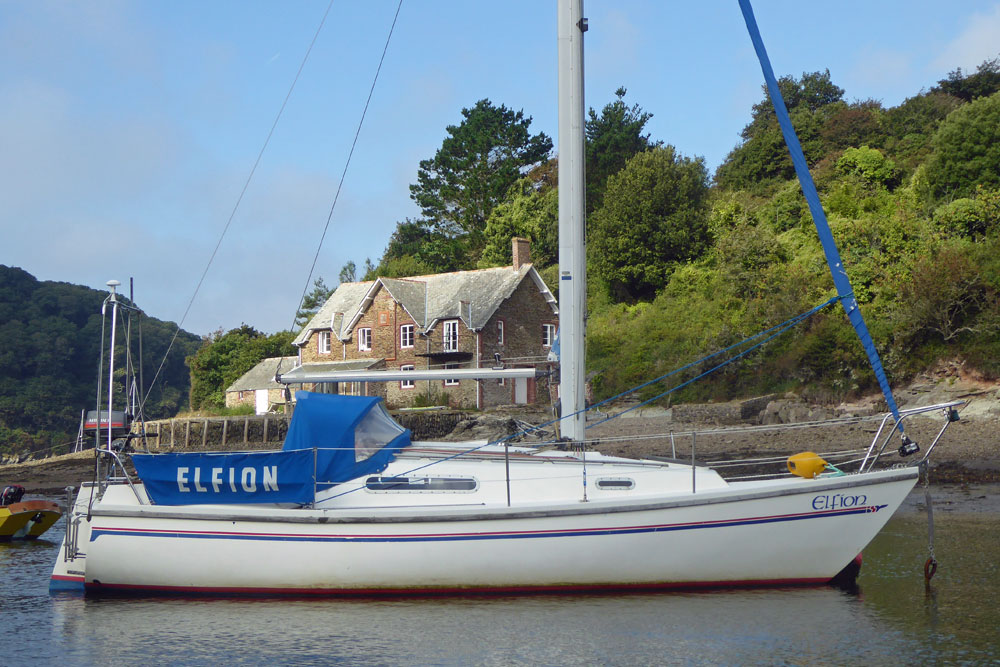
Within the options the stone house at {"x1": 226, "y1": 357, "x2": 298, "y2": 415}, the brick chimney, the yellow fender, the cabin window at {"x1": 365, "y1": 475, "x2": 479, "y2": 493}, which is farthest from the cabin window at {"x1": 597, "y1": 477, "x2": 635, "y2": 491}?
the stone house at {"x1": 226, "y1": 357, "x2": 298, "y2": 415}

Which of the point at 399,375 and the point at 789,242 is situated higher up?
the point at 789,242

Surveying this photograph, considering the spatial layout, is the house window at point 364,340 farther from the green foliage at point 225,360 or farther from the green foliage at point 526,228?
the green foliage at point 225,360

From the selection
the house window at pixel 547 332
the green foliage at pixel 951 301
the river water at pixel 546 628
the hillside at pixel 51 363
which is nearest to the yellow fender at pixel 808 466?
the river water at pixel 546 628

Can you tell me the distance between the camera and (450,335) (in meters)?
46.2

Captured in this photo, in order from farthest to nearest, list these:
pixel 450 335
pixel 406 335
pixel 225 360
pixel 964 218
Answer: pixel 225 360 < pixel 406 335 < pixel 450 335 < pixel 964 218

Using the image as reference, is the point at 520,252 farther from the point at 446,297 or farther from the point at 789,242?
the point at 789,242

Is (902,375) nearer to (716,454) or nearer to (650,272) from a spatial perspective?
(716,454)

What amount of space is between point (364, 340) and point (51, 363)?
49.8m

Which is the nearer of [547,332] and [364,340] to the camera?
[364,340]

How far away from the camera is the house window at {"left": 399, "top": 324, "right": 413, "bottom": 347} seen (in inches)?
1854

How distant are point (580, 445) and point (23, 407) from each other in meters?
81.1

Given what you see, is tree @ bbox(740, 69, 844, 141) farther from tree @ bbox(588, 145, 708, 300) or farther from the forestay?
the forestay

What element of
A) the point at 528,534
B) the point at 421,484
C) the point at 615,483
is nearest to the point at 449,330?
the point at 421,484

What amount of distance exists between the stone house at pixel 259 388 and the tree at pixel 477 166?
51.5 ft
